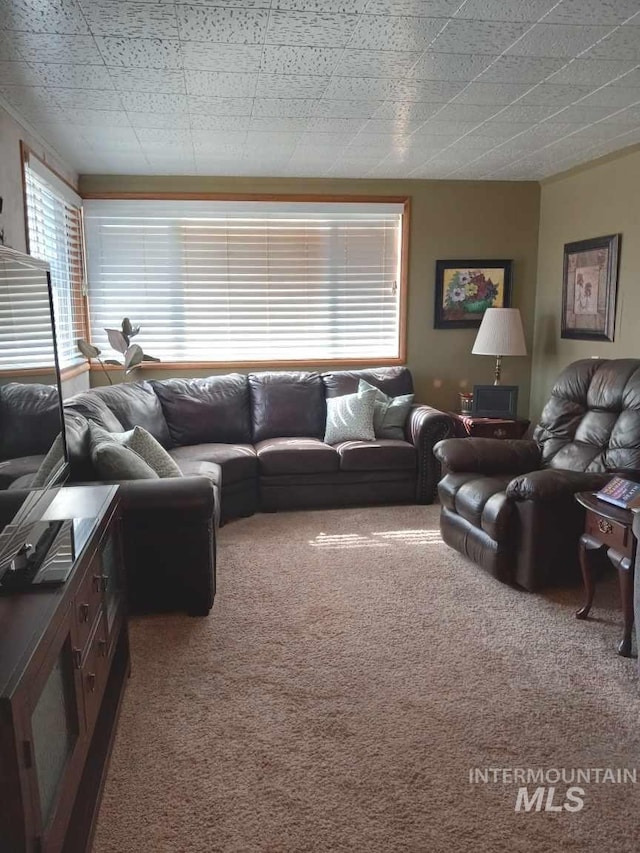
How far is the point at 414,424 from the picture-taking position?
4.84 meters

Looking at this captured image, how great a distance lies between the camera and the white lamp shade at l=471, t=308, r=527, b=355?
5.09 metres

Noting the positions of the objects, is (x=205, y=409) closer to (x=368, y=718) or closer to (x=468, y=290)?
(x=468, y=290)

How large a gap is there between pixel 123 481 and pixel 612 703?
218cm

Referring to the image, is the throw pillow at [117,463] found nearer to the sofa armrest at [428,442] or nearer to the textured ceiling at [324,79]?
the textured ceiling at [324,79]

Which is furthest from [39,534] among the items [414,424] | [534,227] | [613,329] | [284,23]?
[534,227]

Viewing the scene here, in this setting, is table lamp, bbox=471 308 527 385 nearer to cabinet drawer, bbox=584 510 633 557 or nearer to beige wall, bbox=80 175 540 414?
beige wall, bbox=80 175 540 414

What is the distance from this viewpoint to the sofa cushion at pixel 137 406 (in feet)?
14.0

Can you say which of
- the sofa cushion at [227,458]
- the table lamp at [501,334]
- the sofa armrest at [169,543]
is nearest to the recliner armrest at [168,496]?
the sofa armrest at [169,543]

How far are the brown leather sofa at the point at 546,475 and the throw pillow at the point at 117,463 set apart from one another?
1686 millimetres

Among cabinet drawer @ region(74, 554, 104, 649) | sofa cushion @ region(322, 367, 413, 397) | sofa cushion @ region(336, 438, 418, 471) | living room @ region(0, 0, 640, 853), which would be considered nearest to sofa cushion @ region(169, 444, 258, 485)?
living room @ region(0, 0, 640, 853)

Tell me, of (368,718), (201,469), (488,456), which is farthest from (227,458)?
(368,718)

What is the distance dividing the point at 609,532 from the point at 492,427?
89.6 inches

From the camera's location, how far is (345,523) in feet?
14.4

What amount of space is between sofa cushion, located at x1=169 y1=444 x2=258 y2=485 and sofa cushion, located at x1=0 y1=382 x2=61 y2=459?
2.05 m
